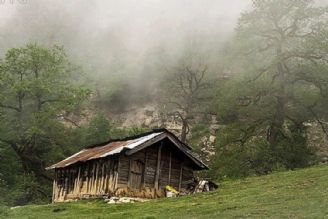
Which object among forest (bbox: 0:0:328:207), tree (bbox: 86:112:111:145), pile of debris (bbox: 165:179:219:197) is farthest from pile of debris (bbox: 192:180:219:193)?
tree (bbox: 86:112:111:145)

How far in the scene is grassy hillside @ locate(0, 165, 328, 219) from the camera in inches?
1027

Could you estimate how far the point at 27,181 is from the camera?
191 feet

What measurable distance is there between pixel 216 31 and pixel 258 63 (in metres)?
44.0

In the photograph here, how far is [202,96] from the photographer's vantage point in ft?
265

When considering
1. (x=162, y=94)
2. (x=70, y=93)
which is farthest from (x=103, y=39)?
(x=70, y=93)

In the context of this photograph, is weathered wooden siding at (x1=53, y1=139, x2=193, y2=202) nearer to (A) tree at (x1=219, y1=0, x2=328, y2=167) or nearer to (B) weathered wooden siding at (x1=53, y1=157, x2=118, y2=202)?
(B) weathered wooden siding at (x1=53, y1=157, x2=118, y2=202)

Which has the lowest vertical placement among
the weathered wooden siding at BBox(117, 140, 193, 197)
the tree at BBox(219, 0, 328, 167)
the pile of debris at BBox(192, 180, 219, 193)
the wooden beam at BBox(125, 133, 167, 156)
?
the pile of debris at BBox(192, 180, 219, 193)

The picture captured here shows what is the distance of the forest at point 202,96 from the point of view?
52.1 metres

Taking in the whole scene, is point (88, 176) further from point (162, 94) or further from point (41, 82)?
point (162, 94)

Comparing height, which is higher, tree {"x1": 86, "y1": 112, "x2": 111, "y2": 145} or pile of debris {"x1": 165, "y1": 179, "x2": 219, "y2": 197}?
tree {"x1": 86, "y1": 112, "x2": 111, "y2": 145}

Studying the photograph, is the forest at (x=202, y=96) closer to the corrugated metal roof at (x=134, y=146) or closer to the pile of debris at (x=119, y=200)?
the corrugated metal roof at (x=134, y=146)

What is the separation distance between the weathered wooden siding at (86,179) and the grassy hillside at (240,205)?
236cm

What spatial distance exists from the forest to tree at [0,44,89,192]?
0.12 metres

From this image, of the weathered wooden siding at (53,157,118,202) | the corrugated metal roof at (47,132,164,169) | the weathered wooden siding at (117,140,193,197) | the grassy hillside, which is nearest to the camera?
the grassy hillside
